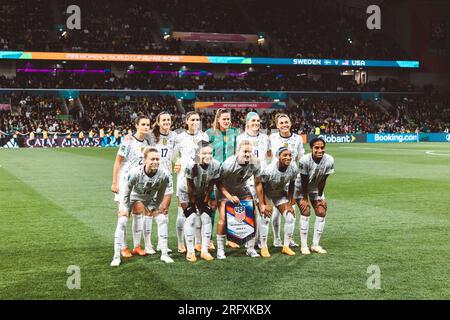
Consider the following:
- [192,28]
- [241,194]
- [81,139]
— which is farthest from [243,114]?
[241,194]

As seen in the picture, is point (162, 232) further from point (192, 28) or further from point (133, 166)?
point (192, 28)

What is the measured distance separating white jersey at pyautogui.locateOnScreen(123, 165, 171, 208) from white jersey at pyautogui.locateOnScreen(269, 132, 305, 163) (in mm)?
1737

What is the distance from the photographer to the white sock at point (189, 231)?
24.5 feet

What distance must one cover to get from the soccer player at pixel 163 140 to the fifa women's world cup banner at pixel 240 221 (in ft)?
3.08

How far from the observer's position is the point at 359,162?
81.8ft

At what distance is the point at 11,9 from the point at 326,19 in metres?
33.9

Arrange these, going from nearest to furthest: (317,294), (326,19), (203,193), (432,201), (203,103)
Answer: (317,294) < (203,193) < (432,201) < (203,103) < (326,19)

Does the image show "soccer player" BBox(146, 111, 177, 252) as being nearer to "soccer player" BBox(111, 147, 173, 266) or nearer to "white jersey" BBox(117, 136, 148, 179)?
"white jersey" BBox(117, 136, 148, 179)

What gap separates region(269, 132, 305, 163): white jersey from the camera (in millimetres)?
8250

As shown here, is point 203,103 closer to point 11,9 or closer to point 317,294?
point 11,9

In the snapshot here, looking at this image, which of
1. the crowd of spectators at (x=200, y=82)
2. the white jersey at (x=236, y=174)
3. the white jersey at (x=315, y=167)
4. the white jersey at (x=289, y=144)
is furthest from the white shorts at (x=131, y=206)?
the crowd of spectators at (x=200, y=82)

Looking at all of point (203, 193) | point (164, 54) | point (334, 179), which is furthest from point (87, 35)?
point (203, 193)

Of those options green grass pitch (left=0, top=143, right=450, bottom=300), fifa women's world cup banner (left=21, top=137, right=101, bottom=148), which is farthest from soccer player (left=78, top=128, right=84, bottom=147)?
green grass pitch (left=0, top=143, right=450, bottom=300)

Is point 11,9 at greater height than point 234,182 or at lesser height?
greater
